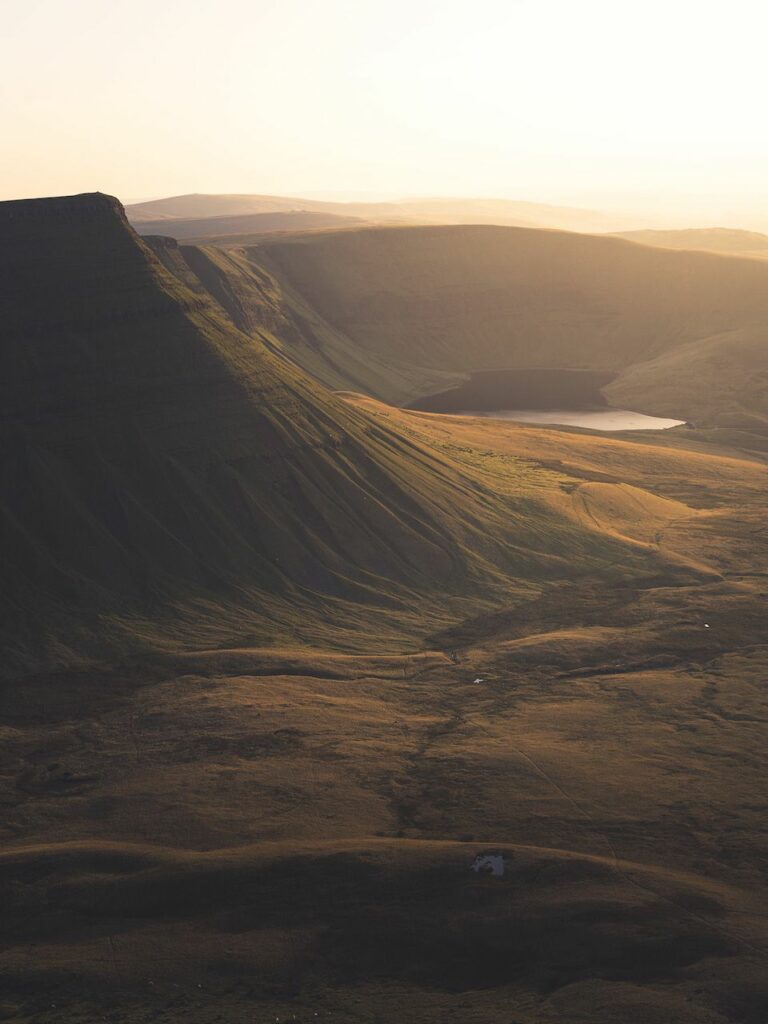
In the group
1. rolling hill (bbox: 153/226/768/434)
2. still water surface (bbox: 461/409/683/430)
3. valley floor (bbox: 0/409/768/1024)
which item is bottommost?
valley floor (bbox: 0/409/768/1024)

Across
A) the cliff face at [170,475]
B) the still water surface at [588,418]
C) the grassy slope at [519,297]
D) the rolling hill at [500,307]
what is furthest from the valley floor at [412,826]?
the grassy slope at [519,297]

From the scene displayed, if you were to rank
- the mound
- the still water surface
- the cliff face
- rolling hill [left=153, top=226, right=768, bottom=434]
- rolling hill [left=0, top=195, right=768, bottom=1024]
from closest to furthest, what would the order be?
the mound → rolling hill [left=0, top=195, right=768, bottom=1024] → the cliff face → the still water surface → rolling hill [left=153, top=226, right=768, bottom=434]

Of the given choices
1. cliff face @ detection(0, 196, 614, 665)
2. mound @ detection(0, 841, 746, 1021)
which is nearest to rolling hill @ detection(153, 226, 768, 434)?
cliff face @ detection(0, 196, 614, 665)

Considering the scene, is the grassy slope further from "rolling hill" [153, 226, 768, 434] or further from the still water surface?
the still water surface

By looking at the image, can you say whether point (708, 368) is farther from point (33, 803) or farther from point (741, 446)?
point (33, 803)

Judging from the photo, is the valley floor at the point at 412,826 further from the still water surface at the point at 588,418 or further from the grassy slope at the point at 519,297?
the grassy slope at the point at 519,297

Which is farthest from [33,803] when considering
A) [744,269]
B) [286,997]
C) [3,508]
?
[744,269]
